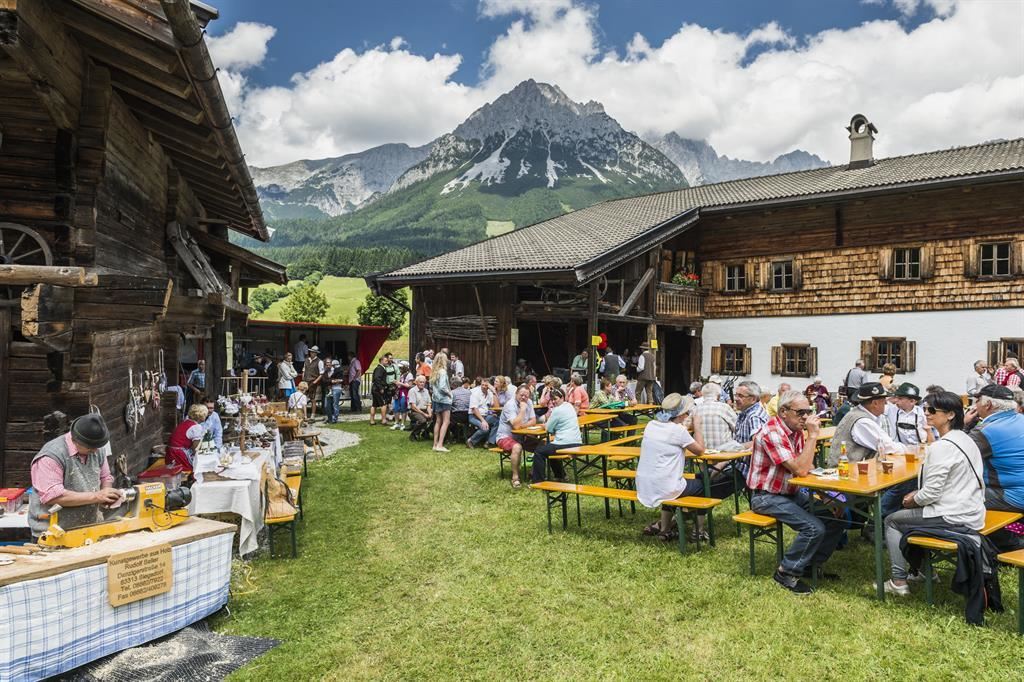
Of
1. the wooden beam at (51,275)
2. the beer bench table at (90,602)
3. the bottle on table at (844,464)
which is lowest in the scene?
the beer bench table at (90,602)

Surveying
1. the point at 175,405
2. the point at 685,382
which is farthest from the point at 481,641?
the point at 685,382

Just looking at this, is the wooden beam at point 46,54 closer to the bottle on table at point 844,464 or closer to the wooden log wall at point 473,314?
the bottle on table at point 844,464

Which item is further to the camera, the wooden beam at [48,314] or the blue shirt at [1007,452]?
the blue shirt at [1007,452]

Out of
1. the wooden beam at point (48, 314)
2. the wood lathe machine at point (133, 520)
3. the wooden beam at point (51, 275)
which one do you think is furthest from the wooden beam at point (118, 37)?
the wood lathe machine at point (133, 520)

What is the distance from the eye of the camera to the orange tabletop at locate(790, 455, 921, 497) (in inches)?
197

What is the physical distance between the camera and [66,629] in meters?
3.83

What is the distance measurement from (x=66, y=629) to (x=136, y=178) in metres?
5.33

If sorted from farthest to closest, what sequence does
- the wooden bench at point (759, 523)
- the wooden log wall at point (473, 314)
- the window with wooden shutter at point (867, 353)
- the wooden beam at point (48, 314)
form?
the window with wooden shutter at point (867, 353) < the wooden log wall at point (473, 314) < the wooden bench at point (759, 523) < the wooden beam at point (48, 314)

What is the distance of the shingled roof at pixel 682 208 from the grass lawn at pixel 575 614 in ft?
32.8

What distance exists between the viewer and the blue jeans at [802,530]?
17.1 feet

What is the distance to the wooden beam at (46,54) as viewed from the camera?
14.5ft

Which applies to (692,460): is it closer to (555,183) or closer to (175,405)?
(175,405)

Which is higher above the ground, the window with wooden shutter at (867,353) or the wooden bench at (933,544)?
the window with wooden shutter at (867,353)

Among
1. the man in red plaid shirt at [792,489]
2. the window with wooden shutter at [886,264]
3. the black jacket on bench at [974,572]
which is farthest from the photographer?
the window with wooden shutter at [886,264]
